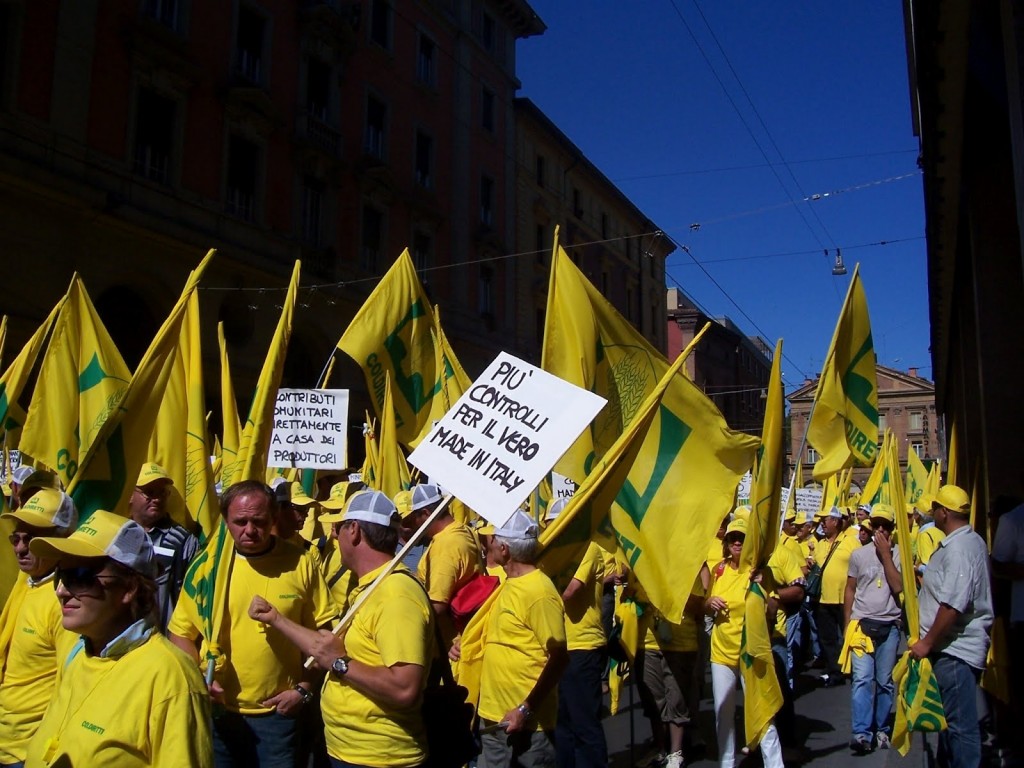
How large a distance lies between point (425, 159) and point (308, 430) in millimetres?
20931

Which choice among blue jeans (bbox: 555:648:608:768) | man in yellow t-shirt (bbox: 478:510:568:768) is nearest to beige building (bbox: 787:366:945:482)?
blue jeans (bbox: 555:648:608:768)

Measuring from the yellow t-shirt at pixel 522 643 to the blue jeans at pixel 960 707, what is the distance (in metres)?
2.42

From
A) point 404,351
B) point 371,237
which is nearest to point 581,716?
point 404,351

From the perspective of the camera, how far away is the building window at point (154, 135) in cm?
1889

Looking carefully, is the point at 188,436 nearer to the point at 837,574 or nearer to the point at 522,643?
the point at 522,643

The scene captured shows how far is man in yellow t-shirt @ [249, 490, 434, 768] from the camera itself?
11.5 feet

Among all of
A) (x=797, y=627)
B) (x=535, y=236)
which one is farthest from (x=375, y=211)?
(x=797, y=627)

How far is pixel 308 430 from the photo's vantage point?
9430 millimetres

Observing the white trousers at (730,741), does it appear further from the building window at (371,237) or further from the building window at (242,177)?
the building window at (371,237)

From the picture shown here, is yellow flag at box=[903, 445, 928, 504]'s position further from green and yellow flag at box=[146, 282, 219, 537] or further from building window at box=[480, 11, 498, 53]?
building window at box=[480, 11, 498, 53]

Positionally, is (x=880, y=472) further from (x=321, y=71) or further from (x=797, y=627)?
(x=321, y=71)

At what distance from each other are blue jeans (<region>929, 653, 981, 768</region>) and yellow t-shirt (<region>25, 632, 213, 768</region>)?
463 cm

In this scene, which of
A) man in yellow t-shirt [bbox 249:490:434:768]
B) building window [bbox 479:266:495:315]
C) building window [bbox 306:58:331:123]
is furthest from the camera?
building window [bbox 479:266:495:315]

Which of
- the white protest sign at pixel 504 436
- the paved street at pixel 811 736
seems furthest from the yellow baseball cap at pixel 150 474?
the paved street at pixel 811 736
